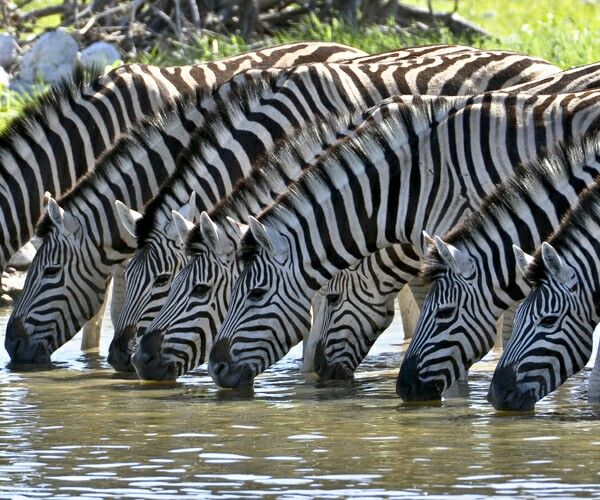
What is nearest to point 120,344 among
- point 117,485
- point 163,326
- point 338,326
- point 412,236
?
point 163,326

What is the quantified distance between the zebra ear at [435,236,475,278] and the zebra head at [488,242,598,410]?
526 mm

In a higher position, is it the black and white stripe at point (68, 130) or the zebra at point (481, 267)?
the black and white stripe at point (68, 130)

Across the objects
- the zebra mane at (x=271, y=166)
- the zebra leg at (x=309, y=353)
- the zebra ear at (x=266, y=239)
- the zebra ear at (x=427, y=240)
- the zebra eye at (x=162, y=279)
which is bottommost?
the zebra leg at (x=309, y=353)

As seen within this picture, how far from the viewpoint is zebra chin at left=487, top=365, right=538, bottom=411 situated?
8.91 m

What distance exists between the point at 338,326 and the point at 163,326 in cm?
122

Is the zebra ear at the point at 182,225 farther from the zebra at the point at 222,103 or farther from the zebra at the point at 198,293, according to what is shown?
the zebra at the point at 222,103

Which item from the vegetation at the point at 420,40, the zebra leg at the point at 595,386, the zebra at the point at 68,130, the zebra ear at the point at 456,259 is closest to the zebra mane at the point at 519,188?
the zebra ear at the point at 456,259

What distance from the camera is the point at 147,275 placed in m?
11.5

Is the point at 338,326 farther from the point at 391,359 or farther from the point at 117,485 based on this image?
the point at 117,485

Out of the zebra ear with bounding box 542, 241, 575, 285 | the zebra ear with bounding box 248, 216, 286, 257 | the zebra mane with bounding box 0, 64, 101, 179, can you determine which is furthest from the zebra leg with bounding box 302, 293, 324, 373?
the zebra mane with bounding box 0, 64, 101, 179

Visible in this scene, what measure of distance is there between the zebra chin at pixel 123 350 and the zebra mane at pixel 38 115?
2.55 m

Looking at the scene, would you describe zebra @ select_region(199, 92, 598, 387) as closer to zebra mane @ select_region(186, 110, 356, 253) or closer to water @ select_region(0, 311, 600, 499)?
water @ select_region(0, 311, 600, 499)

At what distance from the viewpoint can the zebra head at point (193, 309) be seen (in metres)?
10.8

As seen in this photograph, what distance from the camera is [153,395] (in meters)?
10.3
